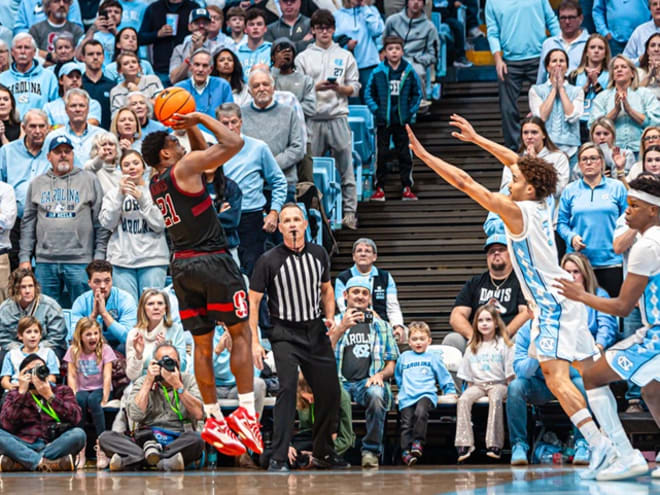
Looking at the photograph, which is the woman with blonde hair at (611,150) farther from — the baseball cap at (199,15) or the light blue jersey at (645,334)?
the baseball cap at (199,15)

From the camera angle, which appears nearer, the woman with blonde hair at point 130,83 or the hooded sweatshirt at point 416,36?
the woman with blonde hair at point 130,83

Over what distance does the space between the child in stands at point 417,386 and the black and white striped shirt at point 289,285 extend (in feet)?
3.81

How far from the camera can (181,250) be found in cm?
863

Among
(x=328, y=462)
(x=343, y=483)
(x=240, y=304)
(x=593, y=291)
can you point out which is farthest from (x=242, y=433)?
(x=593, y=291)

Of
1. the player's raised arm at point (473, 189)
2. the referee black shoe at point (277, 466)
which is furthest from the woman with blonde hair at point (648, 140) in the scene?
the referee black shoe at point (277, 466)

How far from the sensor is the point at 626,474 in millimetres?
8352

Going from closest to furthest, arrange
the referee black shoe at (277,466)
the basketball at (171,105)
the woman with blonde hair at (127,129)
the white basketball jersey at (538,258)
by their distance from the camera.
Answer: the basketball at (171,105)
the white basketball jersey at (538,258)
the referee black shoe at (277,466)
the woman with blonde hair at (127,129)

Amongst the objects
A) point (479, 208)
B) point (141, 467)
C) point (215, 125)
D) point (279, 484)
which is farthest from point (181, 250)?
point (479, 208)

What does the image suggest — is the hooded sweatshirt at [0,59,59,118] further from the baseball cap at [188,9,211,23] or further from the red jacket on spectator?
the red jacket on spectator

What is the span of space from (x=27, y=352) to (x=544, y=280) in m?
4.95

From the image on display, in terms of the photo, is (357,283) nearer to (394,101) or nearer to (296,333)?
(296,333)

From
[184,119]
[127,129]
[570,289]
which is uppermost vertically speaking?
[127,129]

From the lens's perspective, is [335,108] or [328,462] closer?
[328,462]

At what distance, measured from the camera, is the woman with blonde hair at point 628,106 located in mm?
12875
